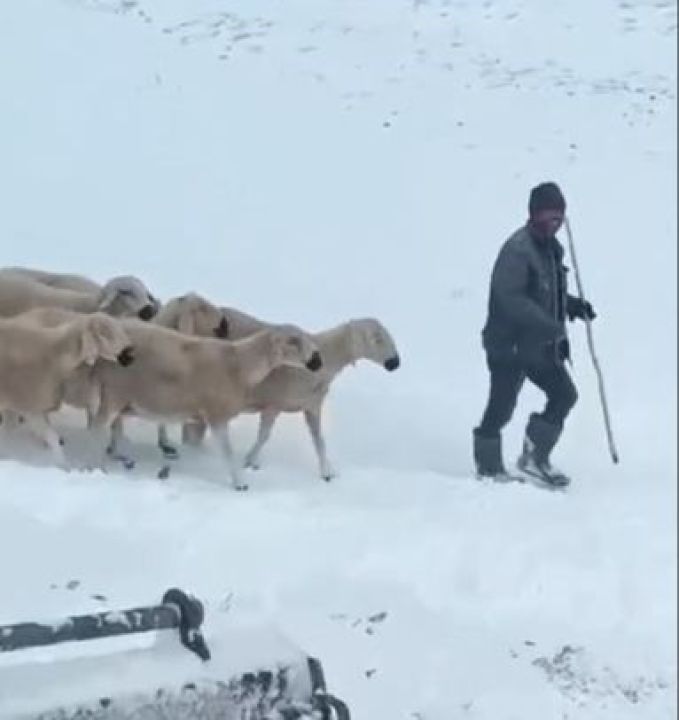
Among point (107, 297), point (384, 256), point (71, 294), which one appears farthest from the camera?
point (71, 294)

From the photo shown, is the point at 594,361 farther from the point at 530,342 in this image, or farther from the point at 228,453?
the point at 228,453

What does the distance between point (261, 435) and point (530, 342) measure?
0.59 metres

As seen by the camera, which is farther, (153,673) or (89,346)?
(89,346)

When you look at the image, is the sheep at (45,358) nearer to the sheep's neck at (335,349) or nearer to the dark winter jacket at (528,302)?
the sheep's neck at (335,349)

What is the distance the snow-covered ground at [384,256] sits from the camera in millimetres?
1901

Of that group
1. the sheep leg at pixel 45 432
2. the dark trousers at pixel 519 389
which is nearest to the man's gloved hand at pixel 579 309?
the dark trousers at pixel 519 389

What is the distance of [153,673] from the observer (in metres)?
1.51

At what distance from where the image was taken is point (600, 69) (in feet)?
6.28

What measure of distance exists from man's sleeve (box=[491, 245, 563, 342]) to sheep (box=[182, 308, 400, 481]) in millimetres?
171

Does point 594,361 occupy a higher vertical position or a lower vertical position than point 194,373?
higher

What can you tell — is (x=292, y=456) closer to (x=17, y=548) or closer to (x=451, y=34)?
(x=17, y=548)

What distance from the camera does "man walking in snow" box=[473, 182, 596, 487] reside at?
2.40m

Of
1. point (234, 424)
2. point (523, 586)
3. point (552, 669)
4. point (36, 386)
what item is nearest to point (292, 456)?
point (234, 424)

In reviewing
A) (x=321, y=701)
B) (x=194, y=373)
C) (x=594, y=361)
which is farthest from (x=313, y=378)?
(x=321, y=701)
